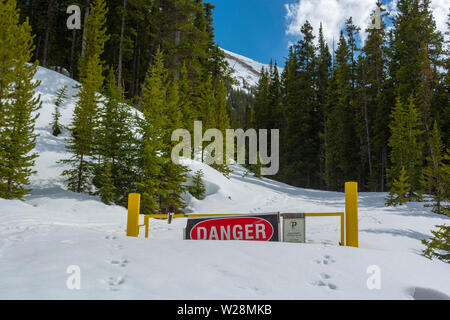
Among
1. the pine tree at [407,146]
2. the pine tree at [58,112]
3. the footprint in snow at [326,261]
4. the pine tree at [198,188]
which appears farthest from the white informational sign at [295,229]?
the pine tree at [58,112]

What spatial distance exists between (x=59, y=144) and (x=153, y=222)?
10224mm

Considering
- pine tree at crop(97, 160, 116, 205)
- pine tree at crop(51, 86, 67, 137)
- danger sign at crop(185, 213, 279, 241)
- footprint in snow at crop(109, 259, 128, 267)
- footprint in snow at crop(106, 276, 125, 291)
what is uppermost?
pine tree at crop(51, 86, 67, 137)

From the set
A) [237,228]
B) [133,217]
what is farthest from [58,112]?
[237,228]

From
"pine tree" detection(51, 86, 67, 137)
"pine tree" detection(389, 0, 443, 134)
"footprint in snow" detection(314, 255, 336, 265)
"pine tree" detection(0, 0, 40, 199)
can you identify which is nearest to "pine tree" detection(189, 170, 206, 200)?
"pine tree" detection(0, 0, 40, 199)

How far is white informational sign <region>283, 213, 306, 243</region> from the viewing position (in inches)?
285

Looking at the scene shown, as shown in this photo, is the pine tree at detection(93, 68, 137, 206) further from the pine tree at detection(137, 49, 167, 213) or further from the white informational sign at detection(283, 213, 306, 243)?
the white informational sign at detection(283, 213, 306, 243)

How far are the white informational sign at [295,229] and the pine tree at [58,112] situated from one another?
18265mm

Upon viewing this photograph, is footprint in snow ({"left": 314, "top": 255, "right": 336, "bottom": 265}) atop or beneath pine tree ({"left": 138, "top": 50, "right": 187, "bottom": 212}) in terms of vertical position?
beneath

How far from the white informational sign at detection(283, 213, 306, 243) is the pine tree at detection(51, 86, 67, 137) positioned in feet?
59.9

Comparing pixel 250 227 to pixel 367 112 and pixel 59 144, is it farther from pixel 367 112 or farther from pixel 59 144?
pixel 367 112

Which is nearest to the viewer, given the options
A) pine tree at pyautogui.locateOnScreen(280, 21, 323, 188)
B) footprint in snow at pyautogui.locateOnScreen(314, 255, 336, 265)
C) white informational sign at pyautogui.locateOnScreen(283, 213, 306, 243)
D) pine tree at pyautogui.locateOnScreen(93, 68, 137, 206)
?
footprint in snow at pyautogui.locateOnScreen(314, 255, 336, 265)

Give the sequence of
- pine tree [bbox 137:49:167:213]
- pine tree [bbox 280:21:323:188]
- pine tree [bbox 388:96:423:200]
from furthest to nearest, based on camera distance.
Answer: pine tree [bbox 280:21:323:188] < pine tree [bbox 388:96:423:200] < pine tree [bbox 137:49:167:213]

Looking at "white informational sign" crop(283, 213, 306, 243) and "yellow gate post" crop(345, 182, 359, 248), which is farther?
"white informational sign" crop(283, 213, 306, 243)
